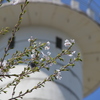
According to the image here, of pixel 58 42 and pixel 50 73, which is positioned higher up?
pixel 58 42

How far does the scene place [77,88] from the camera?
12203mm

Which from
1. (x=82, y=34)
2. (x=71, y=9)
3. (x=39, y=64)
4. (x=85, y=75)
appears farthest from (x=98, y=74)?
(x=39, y=64)

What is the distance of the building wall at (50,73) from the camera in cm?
1134

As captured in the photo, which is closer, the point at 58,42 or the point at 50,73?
the point at 50,73

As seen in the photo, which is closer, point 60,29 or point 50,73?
point 50,73

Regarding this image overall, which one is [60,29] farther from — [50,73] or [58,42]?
[50,73]

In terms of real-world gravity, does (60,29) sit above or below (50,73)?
above

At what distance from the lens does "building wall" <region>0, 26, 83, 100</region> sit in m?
11.3

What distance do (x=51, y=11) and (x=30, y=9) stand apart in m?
0.65

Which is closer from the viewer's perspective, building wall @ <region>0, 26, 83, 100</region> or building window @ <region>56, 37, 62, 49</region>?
building wall @ <region>0, 26, 83, 100</region>

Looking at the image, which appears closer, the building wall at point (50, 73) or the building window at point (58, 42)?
the building wall at point (50, 73)

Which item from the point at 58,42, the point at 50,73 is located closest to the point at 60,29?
the point at 58,42

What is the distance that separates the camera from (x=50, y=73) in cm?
1173

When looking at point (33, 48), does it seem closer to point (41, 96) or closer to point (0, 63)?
point (0, 63)
